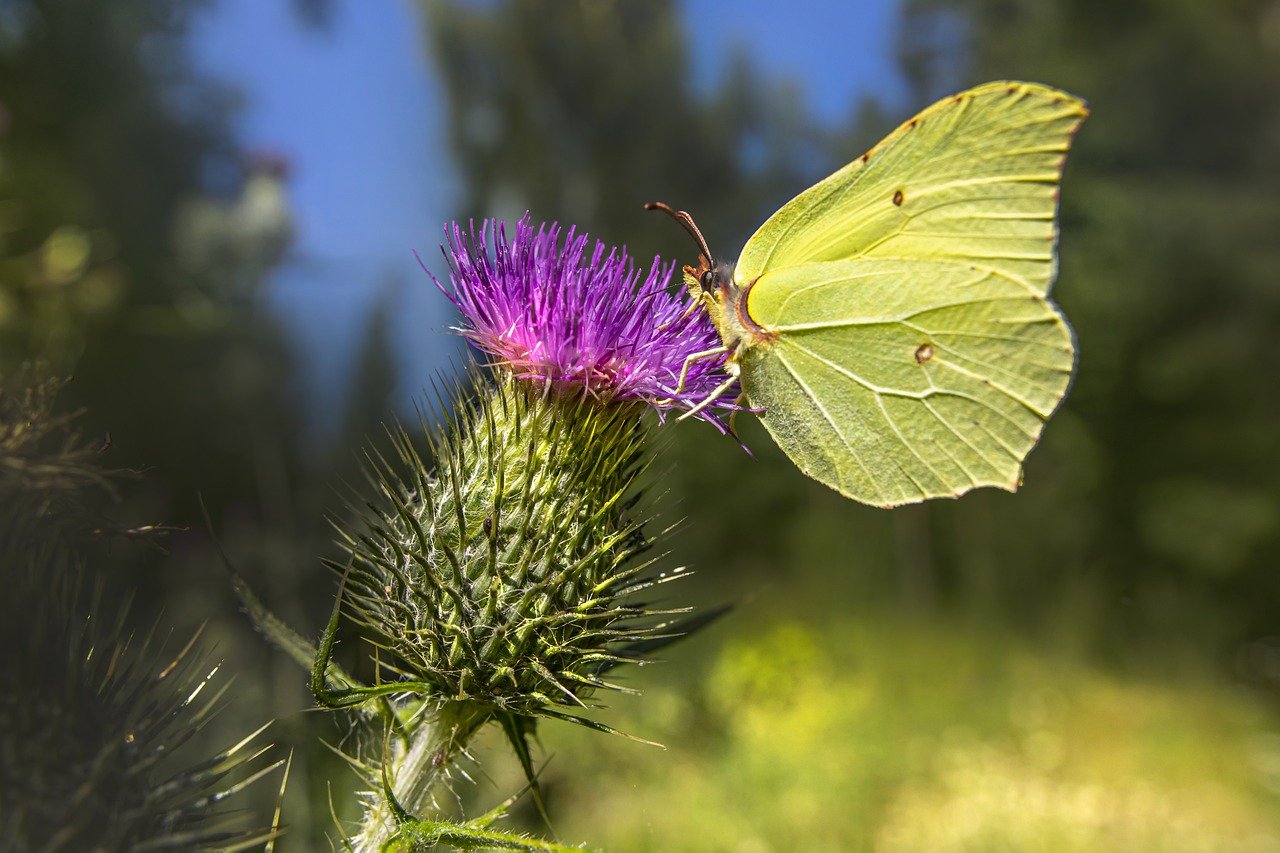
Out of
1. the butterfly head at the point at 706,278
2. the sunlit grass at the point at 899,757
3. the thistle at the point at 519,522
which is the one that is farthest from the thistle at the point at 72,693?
the sunlit grass at the point at 899,757

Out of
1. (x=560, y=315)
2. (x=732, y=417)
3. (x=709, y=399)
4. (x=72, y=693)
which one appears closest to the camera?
Result: (x=72, y=693)

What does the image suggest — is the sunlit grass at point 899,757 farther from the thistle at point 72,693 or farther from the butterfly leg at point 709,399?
the thistle at point 72,693

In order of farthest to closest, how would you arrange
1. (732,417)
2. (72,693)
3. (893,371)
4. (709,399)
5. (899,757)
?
(899,757), (893,371), (732,417), (709,399), (72,693)

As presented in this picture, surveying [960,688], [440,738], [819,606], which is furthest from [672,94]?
[440,738]

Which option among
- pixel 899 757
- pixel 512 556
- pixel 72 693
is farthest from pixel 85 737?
pixel 899 757

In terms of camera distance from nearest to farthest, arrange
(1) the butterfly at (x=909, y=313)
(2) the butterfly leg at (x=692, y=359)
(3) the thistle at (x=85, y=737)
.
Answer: (3) the thistle at (x=85, y=737) < (2) the butterfly leg at (x=692, y=359) < (1) the butterfly at (x=909, y=313)

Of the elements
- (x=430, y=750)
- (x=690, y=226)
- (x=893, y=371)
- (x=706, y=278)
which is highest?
(x=690, y=226)

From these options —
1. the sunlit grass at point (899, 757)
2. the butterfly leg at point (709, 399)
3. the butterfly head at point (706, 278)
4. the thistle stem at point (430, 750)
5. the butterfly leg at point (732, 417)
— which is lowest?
the sunlit grass at point (899, 757)

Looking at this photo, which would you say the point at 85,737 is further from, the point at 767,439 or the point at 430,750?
the point at 767,439
